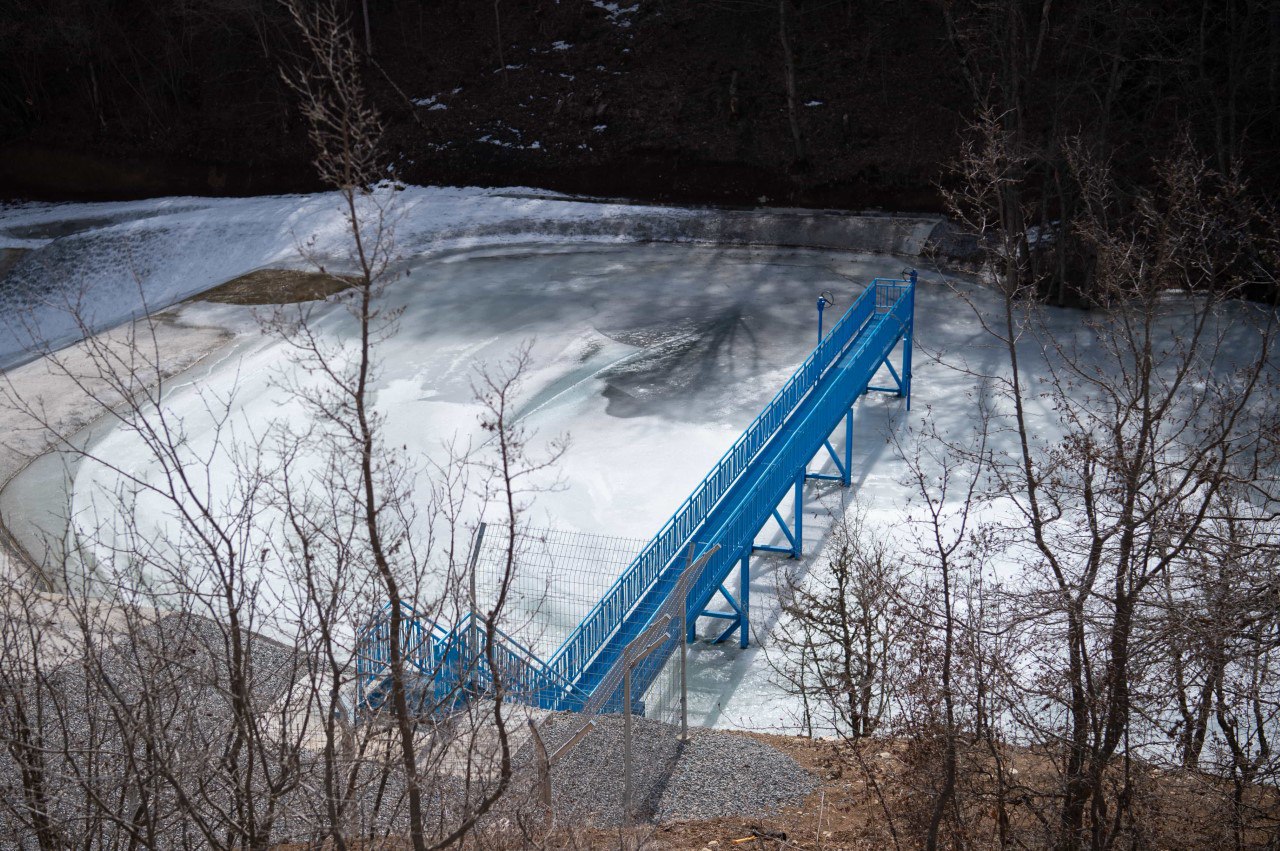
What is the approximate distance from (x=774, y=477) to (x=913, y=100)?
19688mm

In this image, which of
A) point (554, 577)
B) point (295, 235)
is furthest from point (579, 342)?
point (554, 577)

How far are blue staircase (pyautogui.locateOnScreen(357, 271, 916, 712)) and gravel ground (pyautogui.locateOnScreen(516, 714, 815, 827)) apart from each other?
0.41 m

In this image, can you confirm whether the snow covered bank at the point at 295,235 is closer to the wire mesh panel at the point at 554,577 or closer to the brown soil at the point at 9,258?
the brown soil at the point at 9,258

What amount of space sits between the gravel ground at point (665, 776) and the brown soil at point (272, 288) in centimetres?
1561

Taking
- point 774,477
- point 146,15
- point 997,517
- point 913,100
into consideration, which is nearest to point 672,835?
point 774,477

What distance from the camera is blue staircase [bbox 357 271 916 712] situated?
35.9 feet

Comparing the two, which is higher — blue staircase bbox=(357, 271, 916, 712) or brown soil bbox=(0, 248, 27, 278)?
brown soil bbox=(0, 248, 27, 278)

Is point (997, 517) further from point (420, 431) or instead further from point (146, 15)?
point (146, 15)

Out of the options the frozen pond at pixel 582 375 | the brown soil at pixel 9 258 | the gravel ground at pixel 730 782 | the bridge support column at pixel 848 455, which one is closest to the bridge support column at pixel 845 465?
the bridge support column at pixel 848 455

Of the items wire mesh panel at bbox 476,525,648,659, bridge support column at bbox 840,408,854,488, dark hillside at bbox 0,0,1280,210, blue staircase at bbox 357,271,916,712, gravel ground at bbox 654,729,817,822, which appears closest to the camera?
gravel ground at bbox 654,729,817,822

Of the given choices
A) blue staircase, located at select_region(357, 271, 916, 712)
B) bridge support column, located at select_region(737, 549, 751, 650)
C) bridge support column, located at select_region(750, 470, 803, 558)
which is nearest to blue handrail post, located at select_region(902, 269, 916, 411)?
blue staircase, located at select_region(357, 271, 916, 712)

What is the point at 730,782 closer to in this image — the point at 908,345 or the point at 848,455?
the point at 848,455

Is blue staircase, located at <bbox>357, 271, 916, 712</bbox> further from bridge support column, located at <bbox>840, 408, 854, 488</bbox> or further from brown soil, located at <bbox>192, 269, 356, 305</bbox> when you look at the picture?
brown soil, located at <bbox>192, 269, 356, 305</bbox>

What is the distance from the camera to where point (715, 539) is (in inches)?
562
